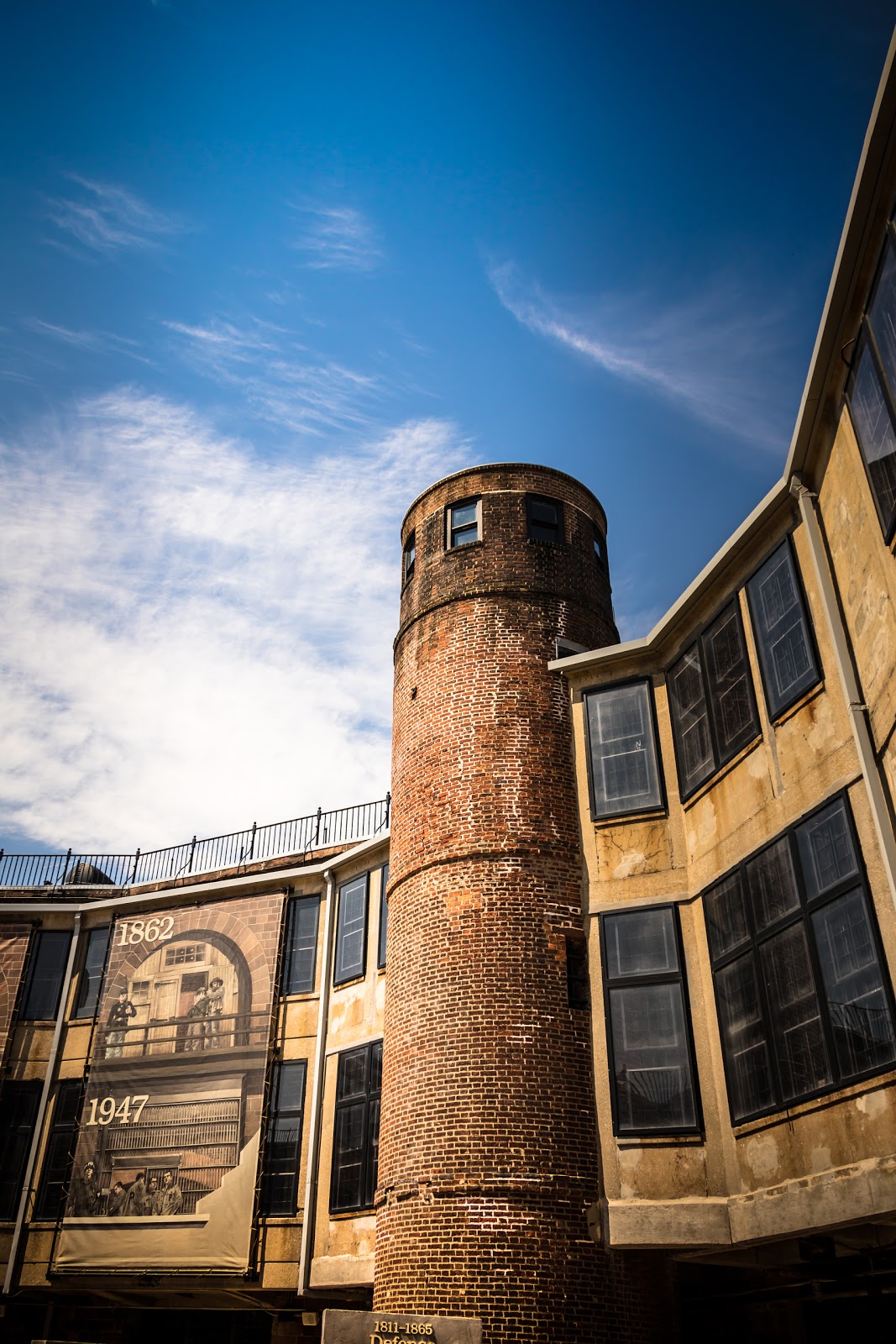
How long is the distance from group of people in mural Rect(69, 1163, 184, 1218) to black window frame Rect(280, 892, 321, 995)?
379 centimetres

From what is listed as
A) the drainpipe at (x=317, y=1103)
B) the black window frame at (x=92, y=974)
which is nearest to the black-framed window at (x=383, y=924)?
the drainpipe at (x=317, y=1103)

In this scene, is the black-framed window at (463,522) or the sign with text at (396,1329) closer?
the sign with text at (396,1329)

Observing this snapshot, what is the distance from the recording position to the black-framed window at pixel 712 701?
40.1 feet

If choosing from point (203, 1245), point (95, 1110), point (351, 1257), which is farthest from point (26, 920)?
point (351, 1257)

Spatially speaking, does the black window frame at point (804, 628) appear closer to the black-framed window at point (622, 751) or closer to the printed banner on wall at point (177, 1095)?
the black-framed window at point (622, 751)

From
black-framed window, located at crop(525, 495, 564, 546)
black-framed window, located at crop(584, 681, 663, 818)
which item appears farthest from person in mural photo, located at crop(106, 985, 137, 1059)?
black-framed window, located at crop(525, 495, 564, 546)

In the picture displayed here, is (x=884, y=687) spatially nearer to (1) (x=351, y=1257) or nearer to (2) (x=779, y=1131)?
(2) (x=779, y=1131)

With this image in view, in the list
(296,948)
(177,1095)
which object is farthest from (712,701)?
(177,1095)

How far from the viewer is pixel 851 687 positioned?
32.7ft

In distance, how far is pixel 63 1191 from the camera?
19875 mm

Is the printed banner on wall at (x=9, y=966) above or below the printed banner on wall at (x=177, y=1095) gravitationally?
above

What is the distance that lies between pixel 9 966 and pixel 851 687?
752 inches

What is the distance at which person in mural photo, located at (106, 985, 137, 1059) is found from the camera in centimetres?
2055

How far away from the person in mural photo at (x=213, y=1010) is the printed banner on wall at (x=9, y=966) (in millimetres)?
4845
